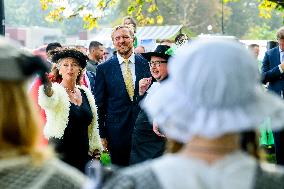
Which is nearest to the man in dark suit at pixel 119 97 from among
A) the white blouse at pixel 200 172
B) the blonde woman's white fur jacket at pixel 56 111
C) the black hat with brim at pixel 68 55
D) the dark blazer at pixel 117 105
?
the dark blazer at pixel 117 105

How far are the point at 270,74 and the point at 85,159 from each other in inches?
113

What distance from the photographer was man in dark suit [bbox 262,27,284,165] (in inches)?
355

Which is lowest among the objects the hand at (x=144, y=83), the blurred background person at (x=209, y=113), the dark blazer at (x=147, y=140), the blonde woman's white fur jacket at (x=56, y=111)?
the dark blazer at (x=147, y=140)

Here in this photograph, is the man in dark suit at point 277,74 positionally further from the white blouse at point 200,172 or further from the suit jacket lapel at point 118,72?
the white blouse at point 200,172

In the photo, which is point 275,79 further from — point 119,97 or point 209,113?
point 209,113

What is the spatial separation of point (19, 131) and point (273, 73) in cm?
655

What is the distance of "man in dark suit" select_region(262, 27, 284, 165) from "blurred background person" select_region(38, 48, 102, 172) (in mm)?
2495

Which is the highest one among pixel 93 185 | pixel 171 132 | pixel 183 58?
pixel 183 58

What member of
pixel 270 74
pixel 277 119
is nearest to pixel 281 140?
pixel 270 74

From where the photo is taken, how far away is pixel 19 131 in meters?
2.75

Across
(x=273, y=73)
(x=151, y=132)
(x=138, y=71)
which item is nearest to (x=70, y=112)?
(x=151, y=132)

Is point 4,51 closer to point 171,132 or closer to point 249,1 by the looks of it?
point 171,132

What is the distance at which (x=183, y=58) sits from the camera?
248 centimetres

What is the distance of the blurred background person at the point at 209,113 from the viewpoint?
244 cm
